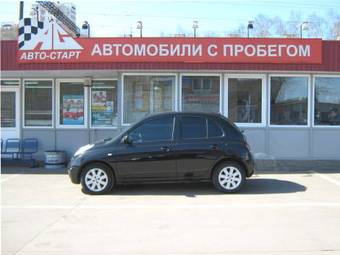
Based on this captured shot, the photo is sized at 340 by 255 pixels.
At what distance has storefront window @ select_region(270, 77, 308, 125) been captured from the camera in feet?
51.0

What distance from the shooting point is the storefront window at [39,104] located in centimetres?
1675

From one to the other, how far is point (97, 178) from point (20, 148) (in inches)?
235

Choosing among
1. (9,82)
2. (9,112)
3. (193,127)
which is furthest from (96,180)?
(9,82)

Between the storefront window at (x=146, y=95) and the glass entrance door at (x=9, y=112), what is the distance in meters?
3.75

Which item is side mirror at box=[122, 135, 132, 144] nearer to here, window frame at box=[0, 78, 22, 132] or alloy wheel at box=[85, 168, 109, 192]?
alloy wheel at box=[85, 168, 109, 192]

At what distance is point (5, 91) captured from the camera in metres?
16.9

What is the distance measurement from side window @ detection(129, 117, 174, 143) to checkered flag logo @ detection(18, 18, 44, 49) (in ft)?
18.3

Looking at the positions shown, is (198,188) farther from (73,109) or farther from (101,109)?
(73,109)

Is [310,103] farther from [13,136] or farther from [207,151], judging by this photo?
[13,136]

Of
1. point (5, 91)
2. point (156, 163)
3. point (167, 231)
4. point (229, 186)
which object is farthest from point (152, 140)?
point (5, 91)

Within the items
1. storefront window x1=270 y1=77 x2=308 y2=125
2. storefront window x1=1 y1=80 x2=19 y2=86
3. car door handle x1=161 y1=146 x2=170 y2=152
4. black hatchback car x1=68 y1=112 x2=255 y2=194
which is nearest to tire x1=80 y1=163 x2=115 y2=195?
black hatchback car x1=68 y1=112 x2=255 y2=194

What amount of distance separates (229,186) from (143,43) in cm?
538

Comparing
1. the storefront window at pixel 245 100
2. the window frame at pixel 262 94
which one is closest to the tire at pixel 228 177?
the window frame at pixel 262 94

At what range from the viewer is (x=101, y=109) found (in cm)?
1666
